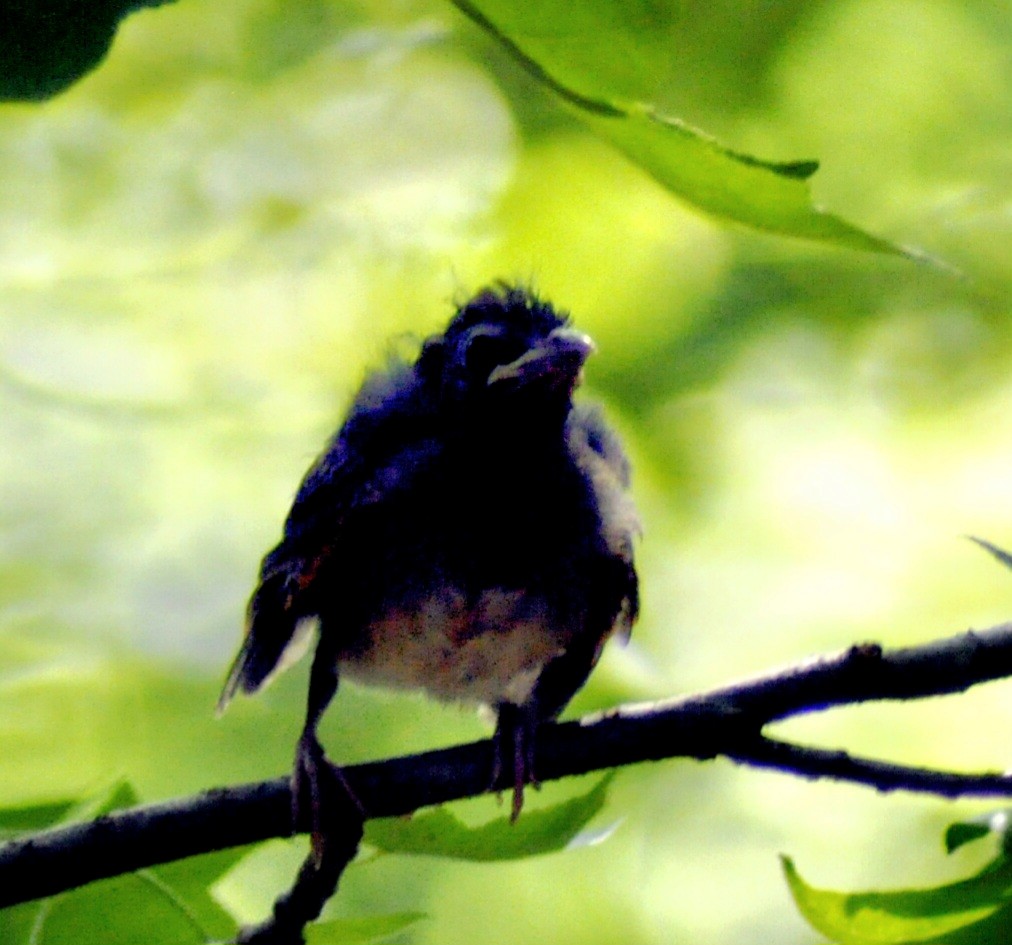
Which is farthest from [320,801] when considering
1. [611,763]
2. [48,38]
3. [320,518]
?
[48,38]

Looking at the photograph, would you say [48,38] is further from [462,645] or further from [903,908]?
[462,645]

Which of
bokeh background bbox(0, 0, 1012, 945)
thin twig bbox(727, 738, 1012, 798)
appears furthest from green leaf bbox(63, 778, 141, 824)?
bokeh background bbox(0, 0, 1012, 945)

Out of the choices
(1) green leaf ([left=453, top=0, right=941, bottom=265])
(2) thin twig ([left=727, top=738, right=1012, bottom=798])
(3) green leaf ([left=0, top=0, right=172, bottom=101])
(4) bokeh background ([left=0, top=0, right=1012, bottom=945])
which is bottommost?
(4) bokeh background ([left=0, top=0, right=1012, bottom=945])

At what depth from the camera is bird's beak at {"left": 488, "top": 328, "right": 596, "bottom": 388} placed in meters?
1.00

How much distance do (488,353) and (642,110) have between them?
2.39ft

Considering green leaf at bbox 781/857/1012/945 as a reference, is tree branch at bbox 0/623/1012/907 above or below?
below

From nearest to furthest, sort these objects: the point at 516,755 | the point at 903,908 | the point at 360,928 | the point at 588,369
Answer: the point at 903,908 < the point at 360,928 < the point at 516,755 < the point at 588,369

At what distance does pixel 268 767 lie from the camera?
1.68m

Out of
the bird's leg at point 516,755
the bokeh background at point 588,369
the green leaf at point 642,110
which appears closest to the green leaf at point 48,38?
the green leaf at point 642,110

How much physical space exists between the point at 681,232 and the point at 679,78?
248 millimetres

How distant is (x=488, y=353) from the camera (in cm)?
108

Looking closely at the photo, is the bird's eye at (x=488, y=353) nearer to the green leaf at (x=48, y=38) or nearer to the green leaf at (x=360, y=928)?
the green leaf at (x=360, y=928)

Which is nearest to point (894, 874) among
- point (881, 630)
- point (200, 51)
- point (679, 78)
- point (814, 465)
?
point (881, 630)

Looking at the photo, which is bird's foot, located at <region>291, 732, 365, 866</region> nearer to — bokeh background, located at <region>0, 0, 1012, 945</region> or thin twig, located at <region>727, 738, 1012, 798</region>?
thin twig, located at <region>727, 738, 1012, 798</region>
